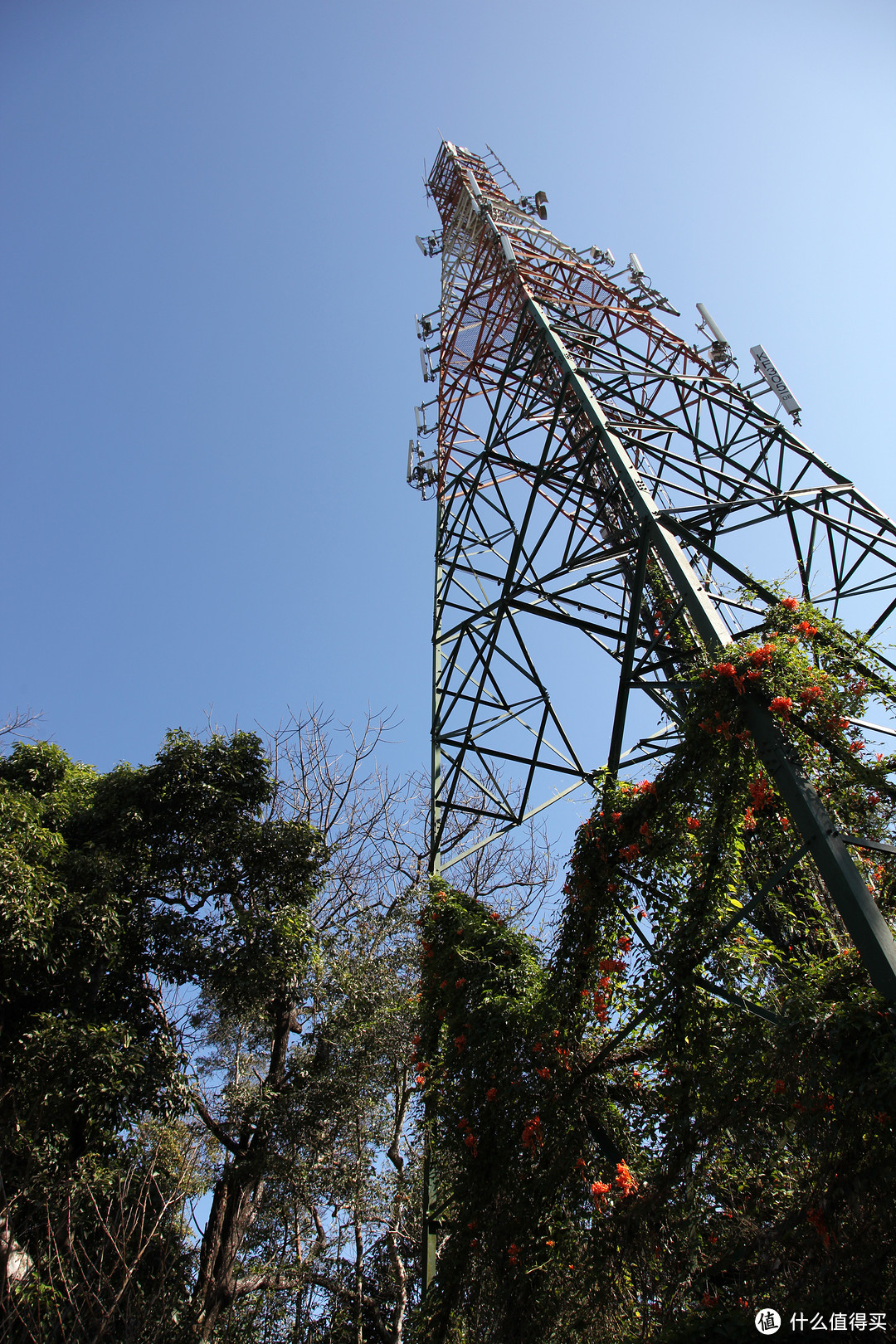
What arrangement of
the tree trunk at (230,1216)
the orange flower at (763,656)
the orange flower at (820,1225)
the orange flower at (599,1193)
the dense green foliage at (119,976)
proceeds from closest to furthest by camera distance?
the orange flower at (820,1225), the orange flower at (763,656), the orange flower at (599,1193), the dense green foliage at (119,976), the tree trunk at (230,1216)

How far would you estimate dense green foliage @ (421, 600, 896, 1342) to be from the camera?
126 inches

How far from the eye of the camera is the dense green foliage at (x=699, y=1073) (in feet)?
10.5

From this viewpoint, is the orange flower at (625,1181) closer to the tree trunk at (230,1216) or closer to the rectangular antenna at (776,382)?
the tree trunk at (230,1216)

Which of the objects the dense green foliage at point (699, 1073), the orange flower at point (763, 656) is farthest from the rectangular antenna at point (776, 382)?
the orange flower at point (763, 656)

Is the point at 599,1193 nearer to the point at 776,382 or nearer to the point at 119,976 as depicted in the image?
the point at 119,976

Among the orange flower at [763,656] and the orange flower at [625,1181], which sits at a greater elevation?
the orange flower at [763,656]

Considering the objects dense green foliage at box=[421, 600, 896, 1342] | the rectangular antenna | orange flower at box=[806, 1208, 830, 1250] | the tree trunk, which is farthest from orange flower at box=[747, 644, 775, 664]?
the tree trunk

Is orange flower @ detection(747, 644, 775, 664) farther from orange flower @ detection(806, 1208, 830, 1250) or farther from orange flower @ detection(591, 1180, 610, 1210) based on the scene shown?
orange flower @ detection(591, 1180, 610, 1210)

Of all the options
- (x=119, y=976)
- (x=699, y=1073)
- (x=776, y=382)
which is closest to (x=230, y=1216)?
(x=119, y=976)

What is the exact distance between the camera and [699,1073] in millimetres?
3908

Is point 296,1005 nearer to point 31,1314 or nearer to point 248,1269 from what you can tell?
point 248,1269

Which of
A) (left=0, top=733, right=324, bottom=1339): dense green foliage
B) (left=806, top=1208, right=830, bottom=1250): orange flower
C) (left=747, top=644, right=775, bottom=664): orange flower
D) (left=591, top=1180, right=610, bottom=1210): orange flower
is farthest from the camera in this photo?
(left=0, top=733, right=324, bottom=1339): dense green foliage

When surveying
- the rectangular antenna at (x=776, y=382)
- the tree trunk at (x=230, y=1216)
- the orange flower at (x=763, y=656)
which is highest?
the rectangular antenna at (x=776, y=382)

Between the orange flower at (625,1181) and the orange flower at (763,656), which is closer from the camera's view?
the orange flower at (763,656)
